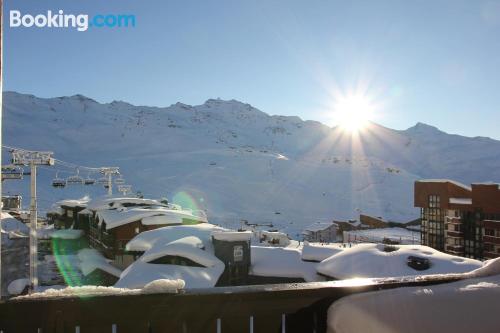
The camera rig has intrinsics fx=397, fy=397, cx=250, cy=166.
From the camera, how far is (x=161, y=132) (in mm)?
138250

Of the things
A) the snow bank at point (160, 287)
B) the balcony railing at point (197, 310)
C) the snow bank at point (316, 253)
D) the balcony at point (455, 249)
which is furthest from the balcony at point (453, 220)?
the snow bank at point (160, 287)

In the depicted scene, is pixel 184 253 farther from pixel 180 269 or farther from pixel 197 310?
pixel 197 310

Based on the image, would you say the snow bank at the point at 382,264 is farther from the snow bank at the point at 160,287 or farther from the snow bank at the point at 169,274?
the snow bank at the point at 160,287

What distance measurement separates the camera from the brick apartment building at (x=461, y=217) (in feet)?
99.3

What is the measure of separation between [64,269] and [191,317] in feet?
83.6

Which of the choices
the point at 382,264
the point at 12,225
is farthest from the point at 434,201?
the point at 12,225

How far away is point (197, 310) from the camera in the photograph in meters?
2.40

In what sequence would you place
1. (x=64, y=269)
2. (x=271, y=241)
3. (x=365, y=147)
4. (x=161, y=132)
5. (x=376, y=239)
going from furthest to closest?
(x=365, y=147) < (x=161, y=132) < (x=376, y=239) < (x=271, y=241) < (x=64, y=269)

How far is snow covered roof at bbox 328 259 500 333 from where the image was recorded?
7.59 ft

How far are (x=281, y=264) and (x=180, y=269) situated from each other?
5294 mm

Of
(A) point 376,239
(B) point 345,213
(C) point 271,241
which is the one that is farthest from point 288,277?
Answer: (B) point 345,213

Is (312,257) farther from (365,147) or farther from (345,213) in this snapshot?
(365,147)

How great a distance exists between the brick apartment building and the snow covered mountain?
2415cm

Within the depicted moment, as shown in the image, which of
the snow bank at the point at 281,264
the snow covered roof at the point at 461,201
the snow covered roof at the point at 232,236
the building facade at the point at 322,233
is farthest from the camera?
the building facade at the point at 322,233
